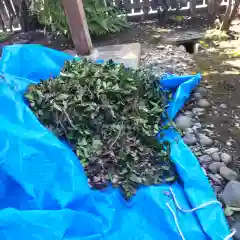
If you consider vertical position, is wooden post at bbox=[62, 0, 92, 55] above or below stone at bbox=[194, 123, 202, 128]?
above

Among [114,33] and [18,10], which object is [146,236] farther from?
[18,10]

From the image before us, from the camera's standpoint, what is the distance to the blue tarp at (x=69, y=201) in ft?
4.81

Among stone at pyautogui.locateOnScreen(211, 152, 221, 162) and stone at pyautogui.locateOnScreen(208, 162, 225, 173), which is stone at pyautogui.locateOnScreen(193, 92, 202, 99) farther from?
stone at pyautogui.locateOnScreen(208, 162, 225, 173)

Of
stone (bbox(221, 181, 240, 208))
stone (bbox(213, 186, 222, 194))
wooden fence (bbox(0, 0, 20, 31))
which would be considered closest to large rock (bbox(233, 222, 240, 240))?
stone (bbox(221, 181, 240, 208))

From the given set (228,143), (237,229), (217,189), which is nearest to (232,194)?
(217,189)

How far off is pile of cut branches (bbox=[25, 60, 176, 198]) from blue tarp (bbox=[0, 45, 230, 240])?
0.41 feet

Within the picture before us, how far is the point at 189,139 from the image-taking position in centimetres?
241

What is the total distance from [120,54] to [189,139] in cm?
207

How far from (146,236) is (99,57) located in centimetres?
289

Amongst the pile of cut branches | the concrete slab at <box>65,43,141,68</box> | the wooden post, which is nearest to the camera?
the pile of cut branches

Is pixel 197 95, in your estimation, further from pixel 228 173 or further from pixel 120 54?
pixel 120 54

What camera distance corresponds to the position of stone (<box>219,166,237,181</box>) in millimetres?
2046

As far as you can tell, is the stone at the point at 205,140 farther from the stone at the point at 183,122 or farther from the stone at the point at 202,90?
the stone at the point at 202,90

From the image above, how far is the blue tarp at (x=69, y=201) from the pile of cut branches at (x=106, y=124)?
13 cm
